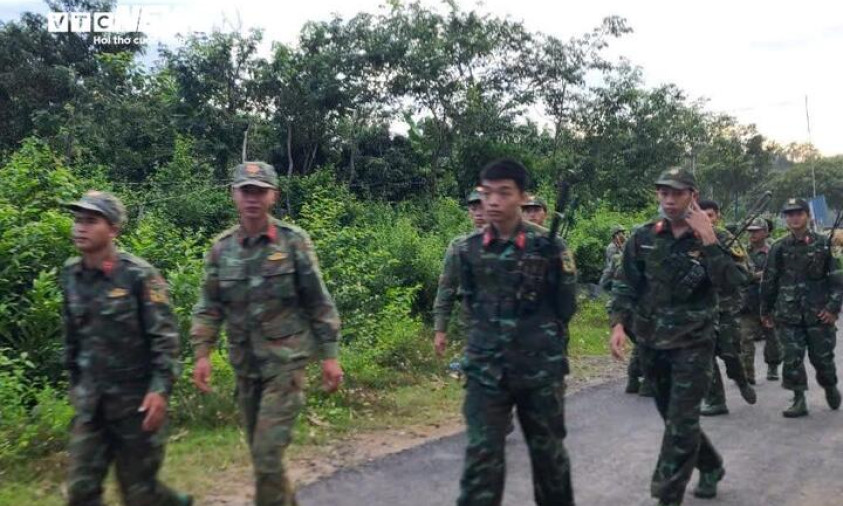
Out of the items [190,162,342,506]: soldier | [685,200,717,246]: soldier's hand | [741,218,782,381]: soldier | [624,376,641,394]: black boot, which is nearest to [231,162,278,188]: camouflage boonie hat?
[190,162,342,506]: soldier

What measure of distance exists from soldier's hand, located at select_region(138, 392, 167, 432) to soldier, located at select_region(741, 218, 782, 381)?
700cm

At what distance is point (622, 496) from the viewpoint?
16.8ft

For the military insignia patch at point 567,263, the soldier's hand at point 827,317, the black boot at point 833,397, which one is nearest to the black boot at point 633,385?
the black boot at point 833,397

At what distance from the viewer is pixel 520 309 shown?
401 cm

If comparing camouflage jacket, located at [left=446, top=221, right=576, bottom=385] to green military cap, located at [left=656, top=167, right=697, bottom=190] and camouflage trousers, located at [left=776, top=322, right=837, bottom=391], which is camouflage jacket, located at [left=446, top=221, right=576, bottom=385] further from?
camouflage trousers, located at [left=776, top=322, right=837, bottom=391]

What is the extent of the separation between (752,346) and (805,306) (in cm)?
190

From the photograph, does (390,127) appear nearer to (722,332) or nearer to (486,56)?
(486,56)

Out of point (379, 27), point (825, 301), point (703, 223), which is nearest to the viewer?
point (703, 223)

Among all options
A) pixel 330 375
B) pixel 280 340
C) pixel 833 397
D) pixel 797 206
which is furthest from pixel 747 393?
pixel 280 340

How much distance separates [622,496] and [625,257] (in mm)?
1557

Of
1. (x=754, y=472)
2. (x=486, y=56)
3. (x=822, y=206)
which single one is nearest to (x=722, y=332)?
(x=754, y=472)

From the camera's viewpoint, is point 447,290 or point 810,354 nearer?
point 447,290

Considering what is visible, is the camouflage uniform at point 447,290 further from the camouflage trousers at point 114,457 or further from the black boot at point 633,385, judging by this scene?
the black boot at point 633,385

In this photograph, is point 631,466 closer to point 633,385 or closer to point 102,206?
point 633,385
